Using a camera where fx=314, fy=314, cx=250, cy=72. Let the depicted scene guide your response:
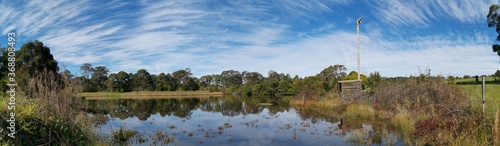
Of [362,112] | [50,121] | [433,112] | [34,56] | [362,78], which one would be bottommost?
[362,112]

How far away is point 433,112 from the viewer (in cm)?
1073

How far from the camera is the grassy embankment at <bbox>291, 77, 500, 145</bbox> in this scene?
320 inches

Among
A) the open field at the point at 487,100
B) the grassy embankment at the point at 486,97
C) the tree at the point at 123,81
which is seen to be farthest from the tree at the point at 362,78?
the tree at the point at 123,81

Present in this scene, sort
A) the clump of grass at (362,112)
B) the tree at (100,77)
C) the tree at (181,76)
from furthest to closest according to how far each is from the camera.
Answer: the tree at (181,76), the tree at (100,77), the clump of grass at (362,112)

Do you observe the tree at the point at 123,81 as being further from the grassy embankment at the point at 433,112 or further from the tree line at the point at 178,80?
the grassy embankment at the point at 433,112

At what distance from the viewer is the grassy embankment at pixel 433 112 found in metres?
8.13

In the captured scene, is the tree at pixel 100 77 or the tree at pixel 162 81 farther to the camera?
the tree at pixel 162 81

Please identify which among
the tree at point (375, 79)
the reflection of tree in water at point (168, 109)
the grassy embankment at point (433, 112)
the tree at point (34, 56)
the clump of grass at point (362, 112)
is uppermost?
the tree at point (34, 56)

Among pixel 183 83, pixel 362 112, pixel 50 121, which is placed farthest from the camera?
pixel 183 83

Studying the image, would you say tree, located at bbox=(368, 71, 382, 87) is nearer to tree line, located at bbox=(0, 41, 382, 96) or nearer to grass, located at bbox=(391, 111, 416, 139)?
tree line, located at bbox=(0, 41, 382, 96)

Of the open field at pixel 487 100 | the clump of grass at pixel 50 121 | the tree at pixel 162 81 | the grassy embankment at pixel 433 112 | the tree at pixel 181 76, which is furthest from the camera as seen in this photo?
the tree at pixel 181 76

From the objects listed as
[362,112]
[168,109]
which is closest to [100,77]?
[168,109]

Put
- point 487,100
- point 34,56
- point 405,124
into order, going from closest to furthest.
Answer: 1. point 405,124
2. point 487,100
3. point 34,56

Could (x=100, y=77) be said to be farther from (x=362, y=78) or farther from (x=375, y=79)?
(x=375, y=79)
